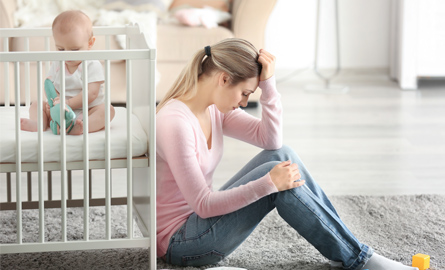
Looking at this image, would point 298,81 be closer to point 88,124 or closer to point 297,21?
point 297,21

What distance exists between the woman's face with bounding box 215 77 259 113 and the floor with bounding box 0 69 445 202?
34.7 inches

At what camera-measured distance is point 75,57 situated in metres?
1.62

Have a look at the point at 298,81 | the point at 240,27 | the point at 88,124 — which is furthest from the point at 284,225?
the point at 298,81

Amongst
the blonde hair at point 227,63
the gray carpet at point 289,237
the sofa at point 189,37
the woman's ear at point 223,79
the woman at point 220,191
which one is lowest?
the gray carpet at point 289,237

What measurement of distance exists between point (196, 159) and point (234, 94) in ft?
0.63

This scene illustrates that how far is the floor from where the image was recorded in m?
2.70

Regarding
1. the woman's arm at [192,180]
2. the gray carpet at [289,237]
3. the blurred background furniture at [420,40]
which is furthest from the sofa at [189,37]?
the woman's arm at [192,180]

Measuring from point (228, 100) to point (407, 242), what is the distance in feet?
2.41

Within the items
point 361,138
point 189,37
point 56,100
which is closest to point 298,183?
point 56,100

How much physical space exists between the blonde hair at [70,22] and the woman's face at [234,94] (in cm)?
39

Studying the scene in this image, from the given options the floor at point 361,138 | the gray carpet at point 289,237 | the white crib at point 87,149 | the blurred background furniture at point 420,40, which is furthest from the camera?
the blurred background furniture at point 420,40

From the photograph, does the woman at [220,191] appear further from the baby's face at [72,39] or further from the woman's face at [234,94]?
the baby's face at [72,39]

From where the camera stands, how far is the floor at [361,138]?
2.70m

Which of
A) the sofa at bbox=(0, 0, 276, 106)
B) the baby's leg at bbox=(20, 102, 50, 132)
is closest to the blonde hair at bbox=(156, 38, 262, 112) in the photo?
the baby's leg at bbox=(20, 102, 50, 132)
